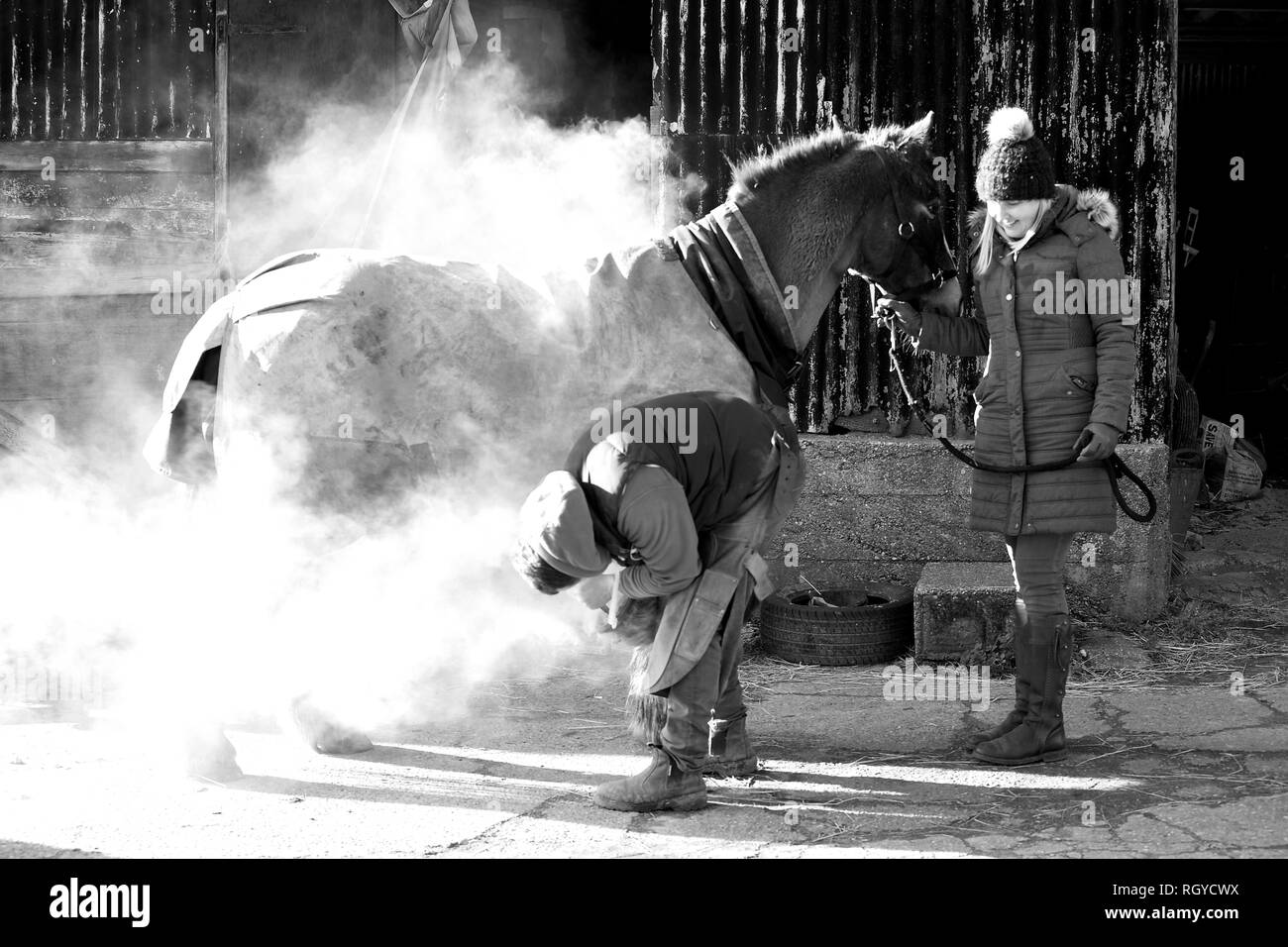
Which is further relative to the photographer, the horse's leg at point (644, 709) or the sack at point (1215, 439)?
the sack at point (1215, 439)

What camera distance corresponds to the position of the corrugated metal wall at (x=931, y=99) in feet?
20.9

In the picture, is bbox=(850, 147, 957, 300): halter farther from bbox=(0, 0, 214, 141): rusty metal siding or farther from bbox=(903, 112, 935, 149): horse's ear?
bbox=(0, 0, 214, 141): rusty metal siding

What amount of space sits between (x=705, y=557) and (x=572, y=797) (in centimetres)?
87

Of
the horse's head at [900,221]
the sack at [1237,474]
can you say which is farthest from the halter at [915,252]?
the sack at [1237,474]

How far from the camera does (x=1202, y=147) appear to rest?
38.0ft

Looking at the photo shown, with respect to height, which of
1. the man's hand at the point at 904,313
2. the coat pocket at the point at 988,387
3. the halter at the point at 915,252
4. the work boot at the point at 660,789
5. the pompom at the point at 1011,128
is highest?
the pompom at the point at 1011,128

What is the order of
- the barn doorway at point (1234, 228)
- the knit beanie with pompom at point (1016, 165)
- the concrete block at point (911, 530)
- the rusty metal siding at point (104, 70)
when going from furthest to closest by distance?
the barn doorway at point (1234, 228) → the rusty metal siding at point (104, 70) → the concrete block at point (911, 530) → the knit beanie with pompom at point (1016, 165)

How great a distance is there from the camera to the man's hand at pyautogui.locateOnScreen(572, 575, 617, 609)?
397cm

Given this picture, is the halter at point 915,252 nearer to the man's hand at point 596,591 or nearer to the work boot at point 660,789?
the man's hand at point 596,591

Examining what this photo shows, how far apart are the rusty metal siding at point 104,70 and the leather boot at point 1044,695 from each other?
523cm

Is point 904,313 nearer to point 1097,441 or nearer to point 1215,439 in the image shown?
point 1097,441

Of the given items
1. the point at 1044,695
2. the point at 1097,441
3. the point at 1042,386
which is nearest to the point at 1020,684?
the point at 1044,695

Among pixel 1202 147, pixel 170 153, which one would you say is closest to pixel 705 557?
pixel 170 153

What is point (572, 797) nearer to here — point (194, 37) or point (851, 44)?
point (851, 44)
